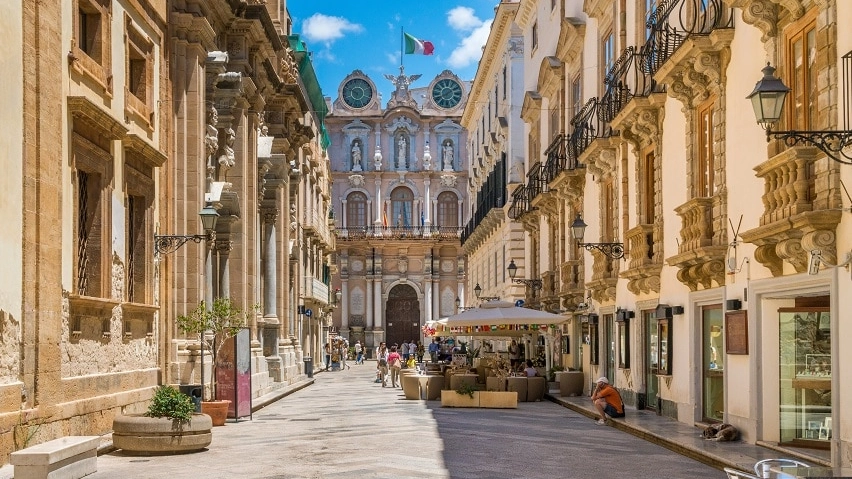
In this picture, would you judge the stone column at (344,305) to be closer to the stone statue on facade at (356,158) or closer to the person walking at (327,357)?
the stone statue on facade at (356,158)

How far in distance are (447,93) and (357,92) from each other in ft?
18.8

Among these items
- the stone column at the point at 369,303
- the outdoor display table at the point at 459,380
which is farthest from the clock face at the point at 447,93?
the outdoor display table at the point at 459,380

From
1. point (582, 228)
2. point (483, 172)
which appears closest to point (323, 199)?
point (483, 172)

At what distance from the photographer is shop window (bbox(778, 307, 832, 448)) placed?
15.5 meters

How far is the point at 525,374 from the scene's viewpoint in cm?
3212

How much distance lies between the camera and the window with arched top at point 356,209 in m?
80.3

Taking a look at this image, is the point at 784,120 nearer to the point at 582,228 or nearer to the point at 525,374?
the point at 582,228

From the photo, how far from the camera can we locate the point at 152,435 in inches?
653

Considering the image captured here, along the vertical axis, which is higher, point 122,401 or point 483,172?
point 483,172

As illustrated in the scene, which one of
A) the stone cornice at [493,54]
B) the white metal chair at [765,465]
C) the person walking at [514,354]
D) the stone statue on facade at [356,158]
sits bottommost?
the person walking at [514,354]

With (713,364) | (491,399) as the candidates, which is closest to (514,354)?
(491,399)

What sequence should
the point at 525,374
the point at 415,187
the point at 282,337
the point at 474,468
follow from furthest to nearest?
the point at 415,187 → the point at 282,337 → the point at 525,374 → the point at 474,468

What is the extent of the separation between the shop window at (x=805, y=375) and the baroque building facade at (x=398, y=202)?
61.9 m

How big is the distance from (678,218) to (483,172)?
42.3m
